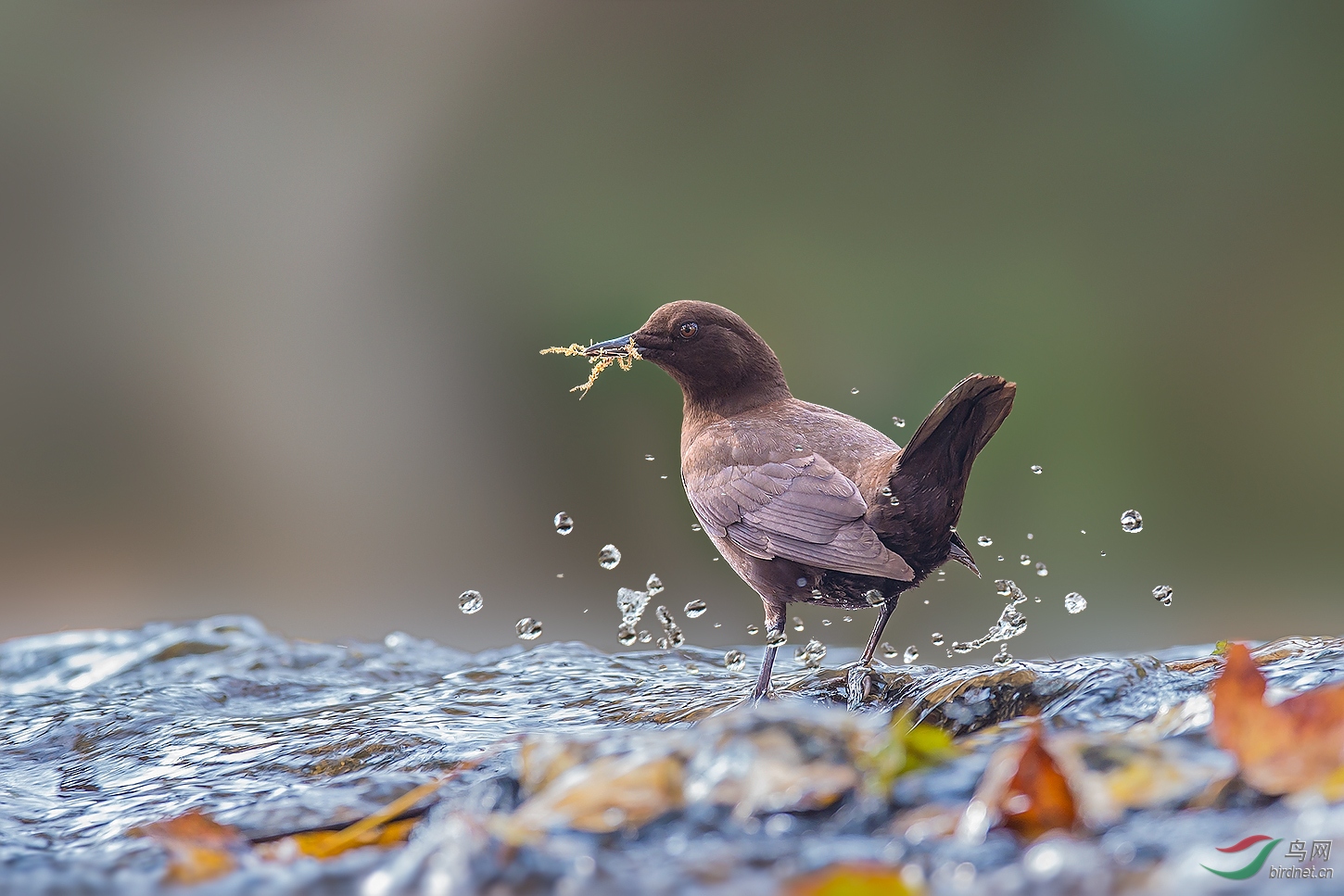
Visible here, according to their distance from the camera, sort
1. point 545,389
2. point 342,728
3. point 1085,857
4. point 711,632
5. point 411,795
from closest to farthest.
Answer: point 1085,857, point 411,795, point 342,728, point 711,632, point 545,389

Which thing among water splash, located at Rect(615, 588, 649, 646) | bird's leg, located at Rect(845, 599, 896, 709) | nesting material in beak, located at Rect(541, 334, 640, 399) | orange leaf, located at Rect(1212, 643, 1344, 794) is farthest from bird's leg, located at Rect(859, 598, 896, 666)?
orange leaf, located at Rect(1212, 643, 1344, 794)

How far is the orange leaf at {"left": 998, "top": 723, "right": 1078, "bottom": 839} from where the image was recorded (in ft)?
4.92

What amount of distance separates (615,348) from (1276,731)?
3036mm

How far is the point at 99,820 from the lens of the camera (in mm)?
2393

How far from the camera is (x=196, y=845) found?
1.83 meters

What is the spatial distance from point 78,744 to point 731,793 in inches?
105

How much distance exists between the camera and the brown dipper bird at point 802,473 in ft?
10.4

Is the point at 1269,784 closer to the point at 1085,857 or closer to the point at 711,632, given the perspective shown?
the point at 1085,857

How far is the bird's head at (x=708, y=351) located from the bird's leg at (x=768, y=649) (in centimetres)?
88

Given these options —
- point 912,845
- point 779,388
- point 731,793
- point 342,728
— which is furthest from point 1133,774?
point 779,388

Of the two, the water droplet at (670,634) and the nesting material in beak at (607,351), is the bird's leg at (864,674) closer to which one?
the water droplet at (670,634)

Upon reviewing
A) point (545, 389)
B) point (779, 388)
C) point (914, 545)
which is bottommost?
point (914, 545)

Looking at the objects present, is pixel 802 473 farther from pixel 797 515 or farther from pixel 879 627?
pixel 879 627

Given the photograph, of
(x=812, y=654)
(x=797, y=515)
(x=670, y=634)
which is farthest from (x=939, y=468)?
(x=670, y=634)
